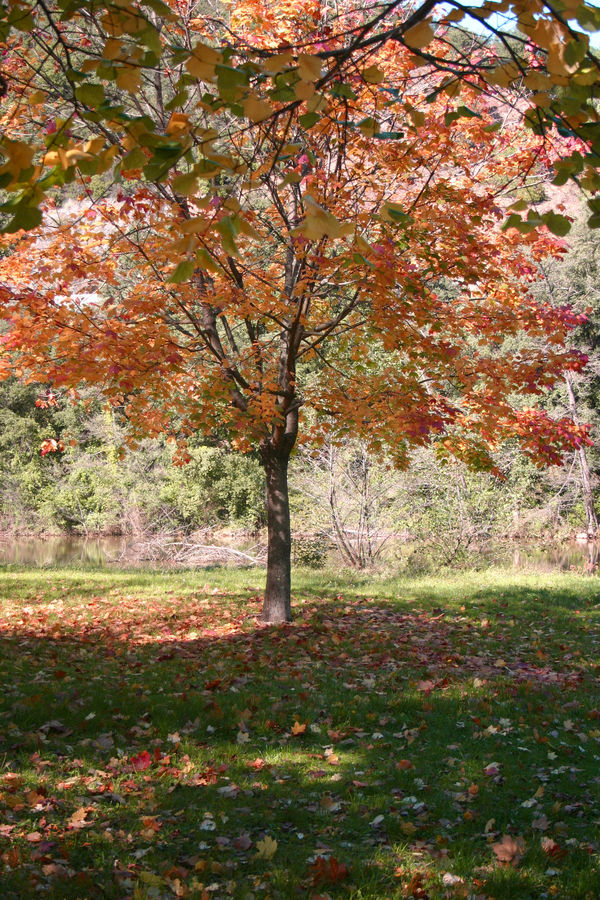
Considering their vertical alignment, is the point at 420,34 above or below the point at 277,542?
above

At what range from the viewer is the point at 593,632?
8.19m

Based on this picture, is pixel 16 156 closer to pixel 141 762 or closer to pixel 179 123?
pixel 179 123

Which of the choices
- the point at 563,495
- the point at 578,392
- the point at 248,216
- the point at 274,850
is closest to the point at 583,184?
Result: the point at 274,850

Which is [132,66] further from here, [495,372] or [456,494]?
[456,494]

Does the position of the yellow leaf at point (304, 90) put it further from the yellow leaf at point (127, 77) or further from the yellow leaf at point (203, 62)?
the yellow leaf at point (127, 77)

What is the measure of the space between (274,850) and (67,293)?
5.63 m

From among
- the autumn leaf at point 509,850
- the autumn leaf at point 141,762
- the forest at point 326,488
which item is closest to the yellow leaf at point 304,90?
the autumn leaf at point 509,850

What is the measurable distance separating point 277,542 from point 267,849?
5623mm

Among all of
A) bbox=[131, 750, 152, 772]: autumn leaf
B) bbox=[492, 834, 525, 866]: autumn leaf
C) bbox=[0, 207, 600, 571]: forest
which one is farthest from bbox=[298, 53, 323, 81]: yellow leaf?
bbox=[0, 207, 600, 571]: forest

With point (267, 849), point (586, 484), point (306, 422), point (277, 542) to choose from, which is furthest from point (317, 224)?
point (586, 484)

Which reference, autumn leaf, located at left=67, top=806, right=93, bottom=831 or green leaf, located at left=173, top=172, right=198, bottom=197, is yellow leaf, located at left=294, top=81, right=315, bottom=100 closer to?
green leaf, located at left=173, top=172, right=198, bottom=197

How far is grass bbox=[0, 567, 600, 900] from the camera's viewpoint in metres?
2.90

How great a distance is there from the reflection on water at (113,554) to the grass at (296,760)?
7.81 meters

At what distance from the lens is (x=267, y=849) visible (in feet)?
9.98
